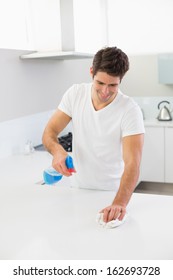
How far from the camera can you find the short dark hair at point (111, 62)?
153 centimetres

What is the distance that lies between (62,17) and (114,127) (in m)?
2.09

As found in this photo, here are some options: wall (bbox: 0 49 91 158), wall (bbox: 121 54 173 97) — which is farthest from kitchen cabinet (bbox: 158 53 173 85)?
wall (bbox: 0 49 91 158)

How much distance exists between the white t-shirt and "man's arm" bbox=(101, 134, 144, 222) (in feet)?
0.18

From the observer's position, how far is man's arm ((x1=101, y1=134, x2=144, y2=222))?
141cm

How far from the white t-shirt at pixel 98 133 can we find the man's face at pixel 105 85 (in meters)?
0.10

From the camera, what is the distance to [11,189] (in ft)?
6.26

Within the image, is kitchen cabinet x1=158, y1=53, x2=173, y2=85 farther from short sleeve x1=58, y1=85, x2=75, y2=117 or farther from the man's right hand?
the man's right hand

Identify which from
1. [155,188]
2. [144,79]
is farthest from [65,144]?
[144,79]

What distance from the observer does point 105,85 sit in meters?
1.59

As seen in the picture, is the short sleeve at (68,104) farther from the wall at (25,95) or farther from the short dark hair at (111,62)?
the wall at (25,95)

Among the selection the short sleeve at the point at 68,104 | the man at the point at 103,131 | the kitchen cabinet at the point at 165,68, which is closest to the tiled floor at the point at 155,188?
the kitchen cabinet at the point at 165,68

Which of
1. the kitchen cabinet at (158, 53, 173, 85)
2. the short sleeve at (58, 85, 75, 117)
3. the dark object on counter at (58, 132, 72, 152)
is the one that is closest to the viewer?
the short sleeve at (58, 85, 75, 117)

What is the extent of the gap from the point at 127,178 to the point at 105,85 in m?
0.43
